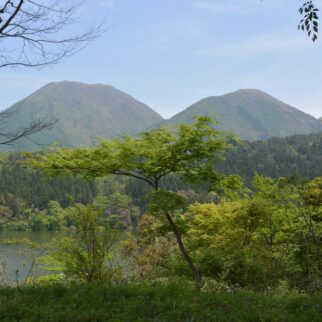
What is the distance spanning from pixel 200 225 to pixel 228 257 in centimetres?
294

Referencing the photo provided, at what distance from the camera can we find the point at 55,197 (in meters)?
132

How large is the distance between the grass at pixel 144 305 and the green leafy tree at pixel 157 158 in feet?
12.9

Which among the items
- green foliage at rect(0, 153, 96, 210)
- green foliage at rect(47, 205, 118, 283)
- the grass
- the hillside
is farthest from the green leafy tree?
the hillside

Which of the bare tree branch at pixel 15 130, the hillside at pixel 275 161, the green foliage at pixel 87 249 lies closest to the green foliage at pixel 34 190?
the hillside at pixel 275 161

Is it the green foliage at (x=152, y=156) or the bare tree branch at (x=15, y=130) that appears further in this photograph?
the green foliage at (x=152, y=156)

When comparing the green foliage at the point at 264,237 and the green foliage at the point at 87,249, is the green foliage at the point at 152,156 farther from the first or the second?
the green foliage at the point at 264,237

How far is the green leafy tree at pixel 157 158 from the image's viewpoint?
37.4ft

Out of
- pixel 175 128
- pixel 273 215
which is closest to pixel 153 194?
pixel 175 128

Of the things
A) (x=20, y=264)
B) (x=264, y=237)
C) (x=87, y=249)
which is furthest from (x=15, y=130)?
(x=20, y=264)

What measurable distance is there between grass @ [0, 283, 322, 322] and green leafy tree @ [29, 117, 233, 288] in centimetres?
392

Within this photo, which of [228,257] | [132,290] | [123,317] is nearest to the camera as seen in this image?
[123,317]

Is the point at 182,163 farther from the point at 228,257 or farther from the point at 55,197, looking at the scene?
the point at 55,197

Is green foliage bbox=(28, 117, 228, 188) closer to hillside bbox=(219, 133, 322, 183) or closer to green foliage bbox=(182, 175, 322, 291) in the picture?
green foliage bbox=(182, 175, 322, 291)

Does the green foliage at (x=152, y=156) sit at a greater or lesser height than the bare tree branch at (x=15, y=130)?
lesser
